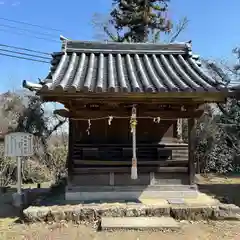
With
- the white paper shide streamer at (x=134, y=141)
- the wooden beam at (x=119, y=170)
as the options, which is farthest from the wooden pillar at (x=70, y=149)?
the white paper shide streamer at (x=134, y=141)

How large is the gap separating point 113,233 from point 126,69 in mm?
4067

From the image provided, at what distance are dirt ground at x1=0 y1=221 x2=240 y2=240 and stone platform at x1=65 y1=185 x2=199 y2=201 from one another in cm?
130

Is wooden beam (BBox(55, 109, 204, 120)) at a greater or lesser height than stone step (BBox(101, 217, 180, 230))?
greater

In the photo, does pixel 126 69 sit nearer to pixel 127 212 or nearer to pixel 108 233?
pixel 127 212

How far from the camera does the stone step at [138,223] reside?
6.23 meters

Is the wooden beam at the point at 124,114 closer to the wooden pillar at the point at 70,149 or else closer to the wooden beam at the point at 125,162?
the wooden pillar at the point at 70,149

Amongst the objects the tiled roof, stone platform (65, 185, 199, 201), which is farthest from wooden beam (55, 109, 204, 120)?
stone platform (65, 185, 199, 201)

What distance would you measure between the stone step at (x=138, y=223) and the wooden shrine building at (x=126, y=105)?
1173mm

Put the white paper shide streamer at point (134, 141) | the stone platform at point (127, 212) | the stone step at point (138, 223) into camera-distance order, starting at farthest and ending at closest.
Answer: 1. the white paper shide streamer at point (134, 141)
2. the stone platform at point (127, 212)
3. the stone step at point (138, 223)

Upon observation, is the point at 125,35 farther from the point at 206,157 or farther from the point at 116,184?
the point at 116,184

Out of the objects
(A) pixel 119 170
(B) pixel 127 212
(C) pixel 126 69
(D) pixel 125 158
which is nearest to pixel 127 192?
(A) pixel 119 170

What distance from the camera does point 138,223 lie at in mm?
6414

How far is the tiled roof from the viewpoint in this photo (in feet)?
22.5

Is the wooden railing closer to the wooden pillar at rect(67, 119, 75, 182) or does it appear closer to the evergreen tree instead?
the wooden pillar at rect(67, 119, 75, 182)
